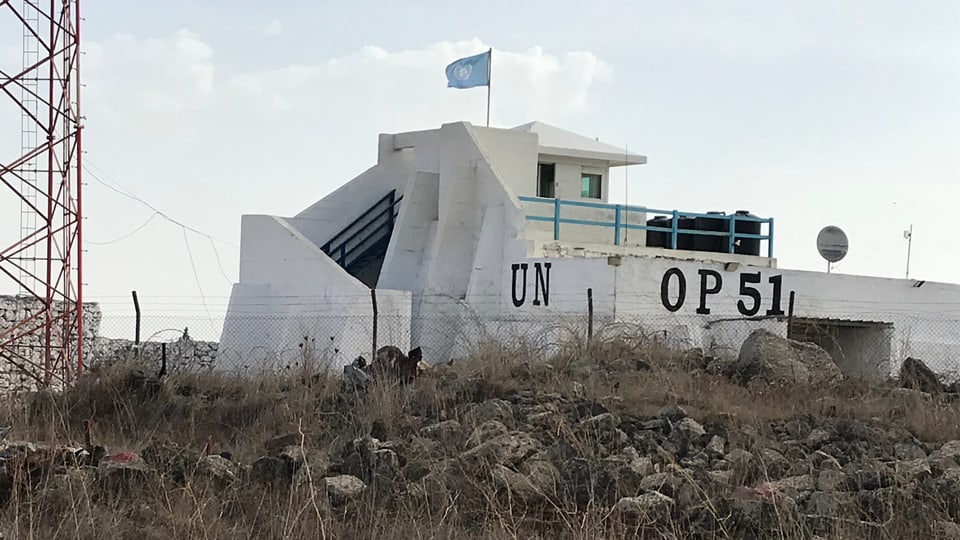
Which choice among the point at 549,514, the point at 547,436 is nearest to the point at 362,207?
the point at 547,436

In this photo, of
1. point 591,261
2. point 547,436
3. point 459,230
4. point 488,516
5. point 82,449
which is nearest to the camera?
point 488,516

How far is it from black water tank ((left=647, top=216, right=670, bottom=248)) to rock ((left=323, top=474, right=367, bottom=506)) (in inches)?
647

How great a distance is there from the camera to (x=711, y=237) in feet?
81.8

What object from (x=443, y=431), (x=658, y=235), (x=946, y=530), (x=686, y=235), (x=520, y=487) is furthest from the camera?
(x=658, y=235)

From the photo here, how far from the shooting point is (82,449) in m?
10.5

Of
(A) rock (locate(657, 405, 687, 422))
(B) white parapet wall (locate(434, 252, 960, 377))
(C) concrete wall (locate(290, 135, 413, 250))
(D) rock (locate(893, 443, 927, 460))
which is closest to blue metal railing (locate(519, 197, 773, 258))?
(B) white parapet wall (locate(434, 252, 960, 377))

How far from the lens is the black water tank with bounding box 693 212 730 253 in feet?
81.1

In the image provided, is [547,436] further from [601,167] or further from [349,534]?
[601,167]

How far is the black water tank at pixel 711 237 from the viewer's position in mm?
24734

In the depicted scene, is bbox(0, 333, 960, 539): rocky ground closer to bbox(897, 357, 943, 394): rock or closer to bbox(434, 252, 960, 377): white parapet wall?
bbox(897, 357, 943, 394): rock

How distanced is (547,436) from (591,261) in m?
8.60

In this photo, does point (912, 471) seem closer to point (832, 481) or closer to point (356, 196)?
point (832, 481)

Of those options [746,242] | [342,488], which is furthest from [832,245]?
[342,488]

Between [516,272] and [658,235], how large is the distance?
4821 mm
